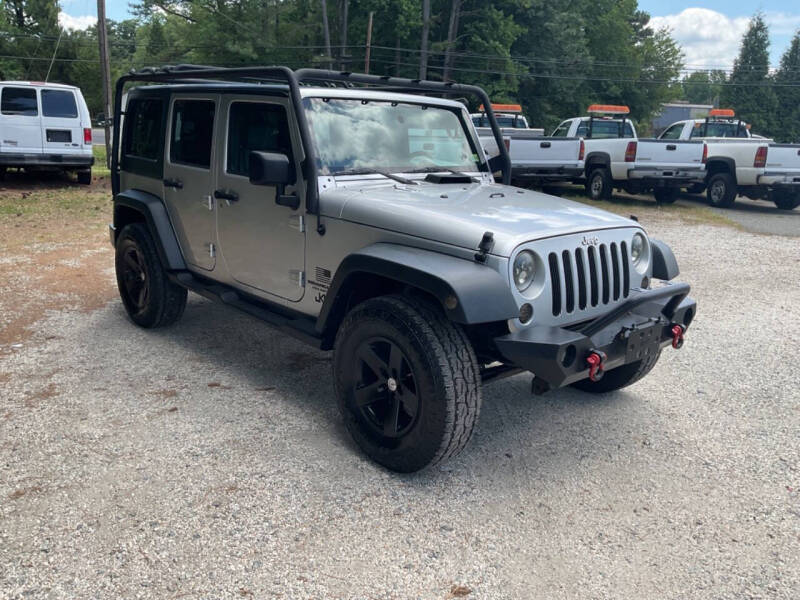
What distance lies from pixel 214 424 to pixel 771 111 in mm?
62689

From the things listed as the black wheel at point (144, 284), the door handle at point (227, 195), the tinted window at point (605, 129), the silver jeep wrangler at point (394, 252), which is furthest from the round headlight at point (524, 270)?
the tinted window at point (605, 129)

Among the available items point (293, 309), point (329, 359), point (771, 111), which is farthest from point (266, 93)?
point (771, 111)

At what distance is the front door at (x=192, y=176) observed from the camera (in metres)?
4.99

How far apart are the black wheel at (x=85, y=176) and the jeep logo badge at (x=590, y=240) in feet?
46.6

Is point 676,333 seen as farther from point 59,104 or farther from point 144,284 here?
point 59,104

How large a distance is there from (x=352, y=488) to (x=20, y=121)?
13.7m

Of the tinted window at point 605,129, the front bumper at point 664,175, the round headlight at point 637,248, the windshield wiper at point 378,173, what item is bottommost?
the front bumper at point 664,175

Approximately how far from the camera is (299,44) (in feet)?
122

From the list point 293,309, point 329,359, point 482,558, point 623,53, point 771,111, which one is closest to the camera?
point 482,558

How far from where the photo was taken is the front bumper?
590 inches

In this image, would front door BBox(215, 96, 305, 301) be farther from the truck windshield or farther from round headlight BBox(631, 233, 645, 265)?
round headlight BBox(631, 233, 645, 265)

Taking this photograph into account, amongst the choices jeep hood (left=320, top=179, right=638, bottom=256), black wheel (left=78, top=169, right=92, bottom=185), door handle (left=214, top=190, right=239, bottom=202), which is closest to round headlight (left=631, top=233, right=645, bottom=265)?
jeep hood (left=320, top=179, right=638, bottom=256)

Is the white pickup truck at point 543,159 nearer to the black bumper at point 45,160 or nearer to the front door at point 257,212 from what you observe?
the black bumper at point 45,160

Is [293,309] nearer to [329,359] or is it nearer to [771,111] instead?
[329,359]
